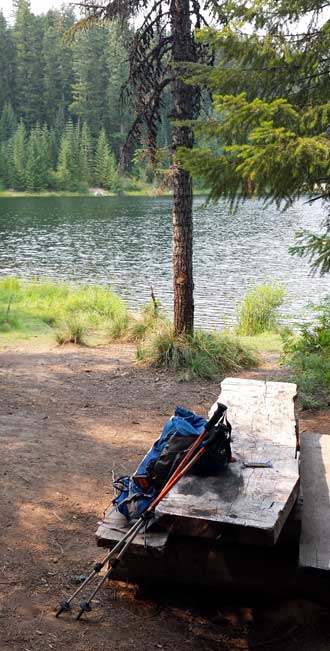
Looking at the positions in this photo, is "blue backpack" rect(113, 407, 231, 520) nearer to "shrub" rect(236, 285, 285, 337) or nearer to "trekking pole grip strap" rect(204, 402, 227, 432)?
"trekking pole grip strap" rect(204, 402, 227, 432)

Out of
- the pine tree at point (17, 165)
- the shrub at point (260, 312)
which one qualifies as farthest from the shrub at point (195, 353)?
the pine tree at point (17, 165)

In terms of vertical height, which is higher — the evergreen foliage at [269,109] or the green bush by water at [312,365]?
the evergreen foliage at [269,109]

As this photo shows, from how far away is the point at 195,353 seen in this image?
9.27 meters

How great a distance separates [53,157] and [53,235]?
43792mm

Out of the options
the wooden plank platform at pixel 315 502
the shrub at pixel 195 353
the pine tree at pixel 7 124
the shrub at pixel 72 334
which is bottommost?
the shrub at pixel 72 334

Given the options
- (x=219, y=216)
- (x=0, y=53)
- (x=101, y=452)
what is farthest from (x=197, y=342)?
(x=0, y=53)

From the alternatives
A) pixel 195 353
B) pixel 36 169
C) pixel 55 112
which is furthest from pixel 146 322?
pixel 55 112

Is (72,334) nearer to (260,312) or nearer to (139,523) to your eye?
(260,312)

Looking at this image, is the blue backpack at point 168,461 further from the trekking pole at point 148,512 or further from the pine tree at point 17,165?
the pine tree at point 17,165

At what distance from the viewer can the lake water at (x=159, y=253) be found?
798 inches

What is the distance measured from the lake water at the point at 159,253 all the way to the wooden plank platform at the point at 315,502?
9.54 m

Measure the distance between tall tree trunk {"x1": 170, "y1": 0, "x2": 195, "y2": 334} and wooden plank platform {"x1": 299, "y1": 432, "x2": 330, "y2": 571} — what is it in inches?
188

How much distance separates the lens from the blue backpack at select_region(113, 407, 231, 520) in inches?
141

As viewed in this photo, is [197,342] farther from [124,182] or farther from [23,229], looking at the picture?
[124,182]
